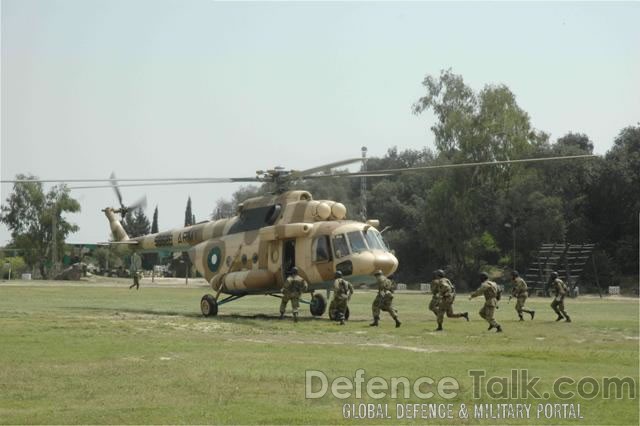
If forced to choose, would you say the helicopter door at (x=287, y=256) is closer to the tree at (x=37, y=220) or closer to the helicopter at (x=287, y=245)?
the helicopter at (x=287, y=245)

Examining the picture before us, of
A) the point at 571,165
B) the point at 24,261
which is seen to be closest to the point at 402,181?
the point at 571,165

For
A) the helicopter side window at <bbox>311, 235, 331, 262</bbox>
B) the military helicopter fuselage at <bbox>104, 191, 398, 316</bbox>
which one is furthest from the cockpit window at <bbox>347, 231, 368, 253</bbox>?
the helicopter side window at <bbox>311, 235, 331, 262</bbox>

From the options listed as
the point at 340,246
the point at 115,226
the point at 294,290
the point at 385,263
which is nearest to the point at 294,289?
the point at 294,290

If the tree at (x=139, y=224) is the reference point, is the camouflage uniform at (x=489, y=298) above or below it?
below

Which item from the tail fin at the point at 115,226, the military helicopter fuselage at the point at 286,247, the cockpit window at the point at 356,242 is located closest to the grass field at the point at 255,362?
the military helicopter fuselage at the point at 286,247

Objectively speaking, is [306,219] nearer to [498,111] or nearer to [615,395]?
[615,395]

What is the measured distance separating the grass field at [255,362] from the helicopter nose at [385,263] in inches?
59.0

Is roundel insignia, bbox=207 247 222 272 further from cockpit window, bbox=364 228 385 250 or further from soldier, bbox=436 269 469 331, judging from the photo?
soldier, bbox=436 269 469 331

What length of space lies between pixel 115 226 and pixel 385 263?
15.3 meters

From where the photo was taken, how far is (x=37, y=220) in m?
97.7

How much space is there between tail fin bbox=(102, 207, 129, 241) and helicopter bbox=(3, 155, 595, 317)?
7134 millimetres

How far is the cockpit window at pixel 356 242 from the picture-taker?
26391 mm

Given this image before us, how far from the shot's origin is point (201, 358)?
16.7 metres

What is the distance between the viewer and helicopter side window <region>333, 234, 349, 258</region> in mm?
26422
